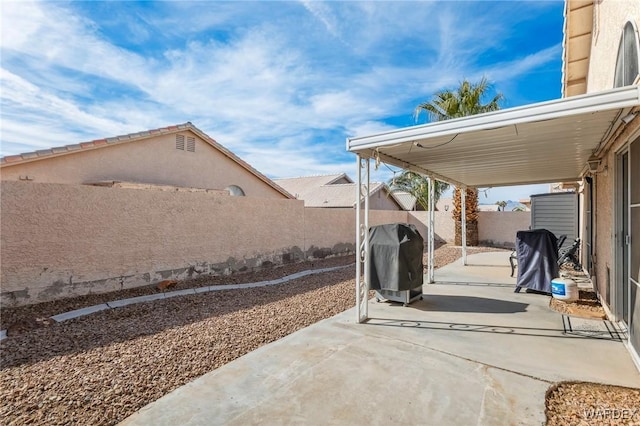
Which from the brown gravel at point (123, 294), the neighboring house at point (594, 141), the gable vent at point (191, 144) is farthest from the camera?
the gable vent at point (191, 144)

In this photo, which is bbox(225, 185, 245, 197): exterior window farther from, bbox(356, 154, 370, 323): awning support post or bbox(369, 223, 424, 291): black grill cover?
bbox(356, 154, 370, 323): awning support post

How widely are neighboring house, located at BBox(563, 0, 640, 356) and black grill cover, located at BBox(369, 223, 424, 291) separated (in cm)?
315

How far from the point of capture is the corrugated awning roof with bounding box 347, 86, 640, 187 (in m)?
3.86

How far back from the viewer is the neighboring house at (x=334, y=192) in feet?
86.0

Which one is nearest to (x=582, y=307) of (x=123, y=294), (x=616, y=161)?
(x=616, y=161)

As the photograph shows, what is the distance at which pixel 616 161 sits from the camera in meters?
5.30

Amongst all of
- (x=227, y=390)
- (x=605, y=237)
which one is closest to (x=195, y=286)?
(x=227, y=390)

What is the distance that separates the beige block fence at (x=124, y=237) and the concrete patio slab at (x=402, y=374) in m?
4.68

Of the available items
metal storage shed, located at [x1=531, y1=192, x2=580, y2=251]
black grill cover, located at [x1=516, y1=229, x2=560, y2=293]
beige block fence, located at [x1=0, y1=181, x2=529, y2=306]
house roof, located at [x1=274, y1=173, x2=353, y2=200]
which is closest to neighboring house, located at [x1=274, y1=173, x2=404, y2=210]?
house roof, located at [x1=274, y1=173, x2=353, y2=200]

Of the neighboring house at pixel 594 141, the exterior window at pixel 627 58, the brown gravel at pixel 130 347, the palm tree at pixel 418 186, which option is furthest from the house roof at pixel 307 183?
the exterior window at pixel 627 58

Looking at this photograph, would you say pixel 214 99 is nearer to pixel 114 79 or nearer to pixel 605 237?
pixel 114 79

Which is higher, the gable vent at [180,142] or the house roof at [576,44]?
the house roof at [576,44]

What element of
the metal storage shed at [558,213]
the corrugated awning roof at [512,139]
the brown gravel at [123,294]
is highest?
the corrugated awning roof at [512,139]

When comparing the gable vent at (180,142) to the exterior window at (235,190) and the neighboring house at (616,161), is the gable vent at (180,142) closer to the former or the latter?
the exterior window at (235,190)
